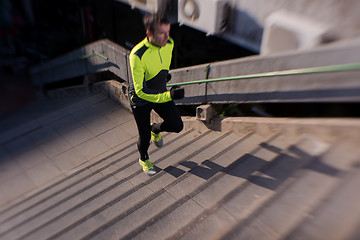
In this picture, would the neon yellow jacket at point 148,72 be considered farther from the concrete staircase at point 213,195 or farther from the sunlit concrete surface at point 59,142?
the sunlit concrete surface at point 59,142

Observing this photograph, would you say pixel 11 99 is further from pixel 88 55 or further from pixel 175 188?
pixel 175 188

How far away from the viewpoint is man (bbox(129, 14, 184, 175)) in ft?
11.4

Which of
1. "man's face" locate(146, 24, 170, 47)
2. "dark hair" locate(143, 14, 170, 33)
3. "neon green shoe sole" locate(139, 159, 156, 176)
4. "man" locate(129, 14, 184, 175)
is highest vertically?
"dark hair" locate(143, 14, 170, 33)

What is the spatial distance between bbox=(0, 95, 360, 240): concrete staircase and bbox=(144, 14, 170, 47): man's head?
183cm

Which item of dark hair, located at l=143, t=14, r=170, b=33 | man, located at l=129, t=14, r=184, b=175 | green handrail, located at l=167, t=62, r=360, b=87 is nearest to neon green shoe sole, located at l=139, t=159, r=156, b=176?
man, located at l=129, t=14, r=184, b=175

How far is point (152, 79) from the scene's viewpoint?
3.81 m

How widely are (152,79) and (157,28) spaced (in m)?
0.70

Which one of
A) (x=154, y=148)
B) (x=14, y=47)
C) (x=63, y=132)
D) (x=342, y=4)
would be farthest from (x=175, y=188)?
(x=14, y=47)

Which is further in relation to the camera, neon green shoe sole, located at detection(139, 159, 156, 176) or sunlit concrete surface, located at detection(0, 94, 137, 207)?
sunlit concrete surface, located at detection(0, 94, 137, 207)

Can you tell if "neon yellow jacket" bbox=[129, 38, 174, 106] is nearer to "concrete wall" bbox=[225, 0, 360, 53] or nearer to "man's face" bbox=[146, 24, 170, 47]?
"man's face" bbox=[146, 24, 170, 47]

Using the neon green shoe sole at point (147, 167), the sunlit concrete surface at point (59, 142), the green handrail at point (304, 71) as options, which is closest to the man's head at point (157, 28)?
the green handrail at point (304, 71)

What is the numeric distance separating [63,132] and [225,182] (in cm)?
470

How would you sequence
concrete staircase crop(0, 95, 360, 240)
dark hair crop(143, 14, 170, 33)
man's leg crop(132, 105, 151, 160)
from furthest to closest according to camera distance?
man's leg crop(132, 105, 151, 160) → dark hair crop(143, 14, 170, 33) → concrete staircase crop(0, 95, 360, 240)

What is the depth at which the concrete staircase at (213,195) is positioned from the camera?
267cm
